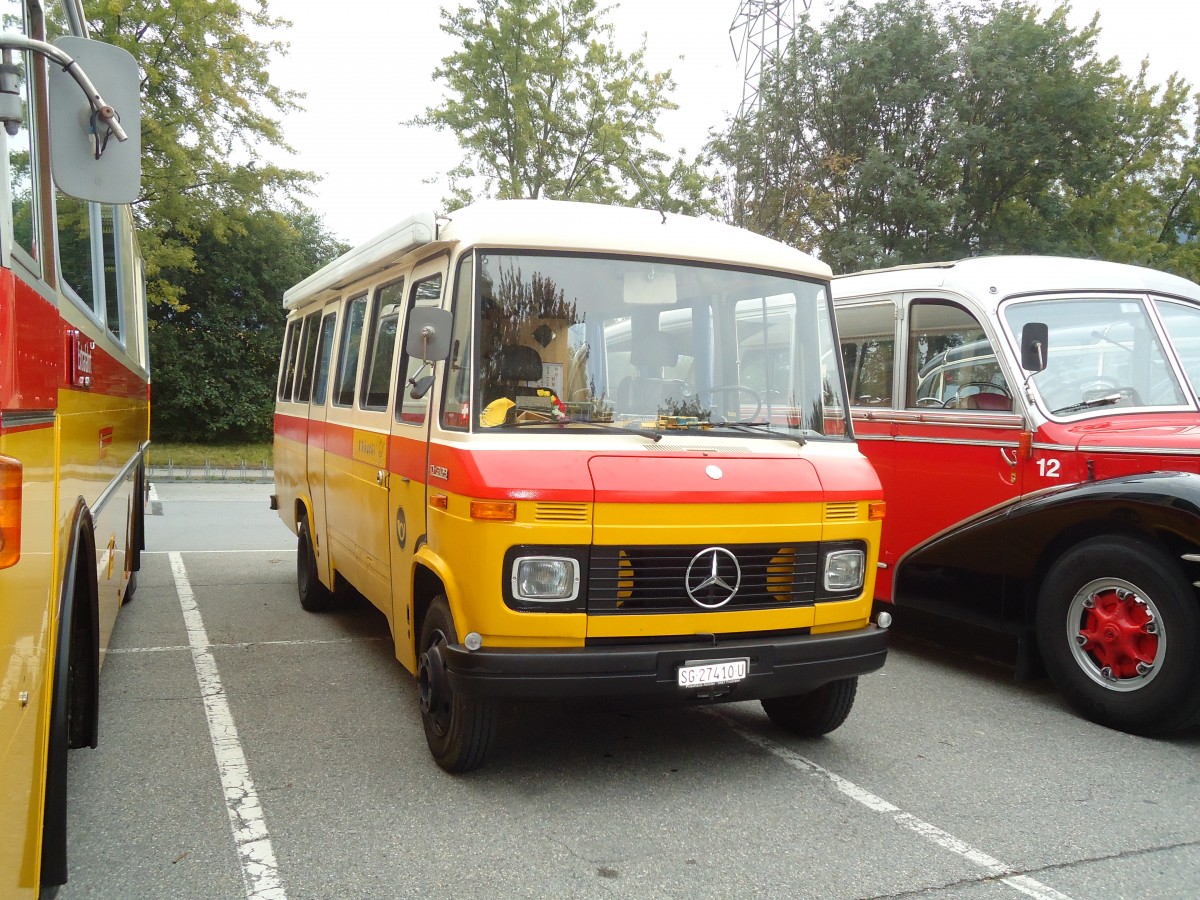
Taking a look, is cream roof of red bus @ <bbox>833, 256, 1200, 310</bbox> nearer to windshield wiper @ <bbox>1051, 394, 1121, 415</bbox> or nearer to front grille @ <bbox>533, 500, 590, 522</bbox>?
windshield wiper @ <bbox>1051, 394, 1121, 415</bbox>

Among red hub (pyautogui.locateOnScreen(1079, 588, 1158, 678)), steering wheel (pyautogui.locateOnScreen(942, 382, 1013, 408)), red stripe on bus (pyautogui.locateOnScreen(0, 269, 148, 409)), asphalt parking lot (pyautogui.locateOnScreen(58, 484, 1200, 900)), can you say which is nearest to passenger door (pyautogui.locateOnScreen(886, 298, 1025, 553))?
steering wheel (pyautogui.locateOnScreen(942, 382, 1013, 408))

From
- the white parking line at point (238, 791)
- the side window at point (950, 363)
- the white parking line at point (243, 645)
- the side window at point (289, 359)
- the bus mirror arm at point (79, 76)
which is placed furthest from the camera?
the side window at point (289, 359)

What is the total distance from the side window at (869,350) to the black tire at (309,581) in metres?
4.16

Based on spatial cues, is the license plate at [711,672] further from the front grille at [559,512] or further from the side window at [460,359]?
the side window at [460,359]

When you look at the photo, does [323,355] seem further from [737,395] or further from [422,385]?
[737,395]

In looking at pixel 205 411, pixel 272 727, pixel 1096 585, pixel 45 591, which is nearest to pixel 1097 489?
pixel 1096 585

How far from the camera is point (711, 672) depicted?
4199mm

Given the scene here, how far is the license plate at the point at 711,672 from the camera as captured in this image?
416 cm

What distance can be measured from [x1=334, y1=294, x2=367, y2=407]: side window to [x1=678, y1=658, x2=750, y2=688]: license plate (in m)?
3.14

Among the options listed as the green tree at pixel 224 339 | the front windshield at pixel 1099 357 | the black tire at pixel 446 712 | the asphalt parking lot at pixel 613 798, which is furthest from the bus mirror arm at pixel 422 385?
the green tree at pixel 224 339

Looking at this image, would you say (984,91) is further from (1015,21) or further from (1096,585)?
(1096,585)

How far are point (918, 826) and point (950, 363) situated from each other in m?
3.44

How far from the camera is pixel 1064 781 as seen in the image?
15.3ft

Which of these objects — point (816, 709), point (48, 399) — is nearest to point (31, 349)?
point (48, 399)
